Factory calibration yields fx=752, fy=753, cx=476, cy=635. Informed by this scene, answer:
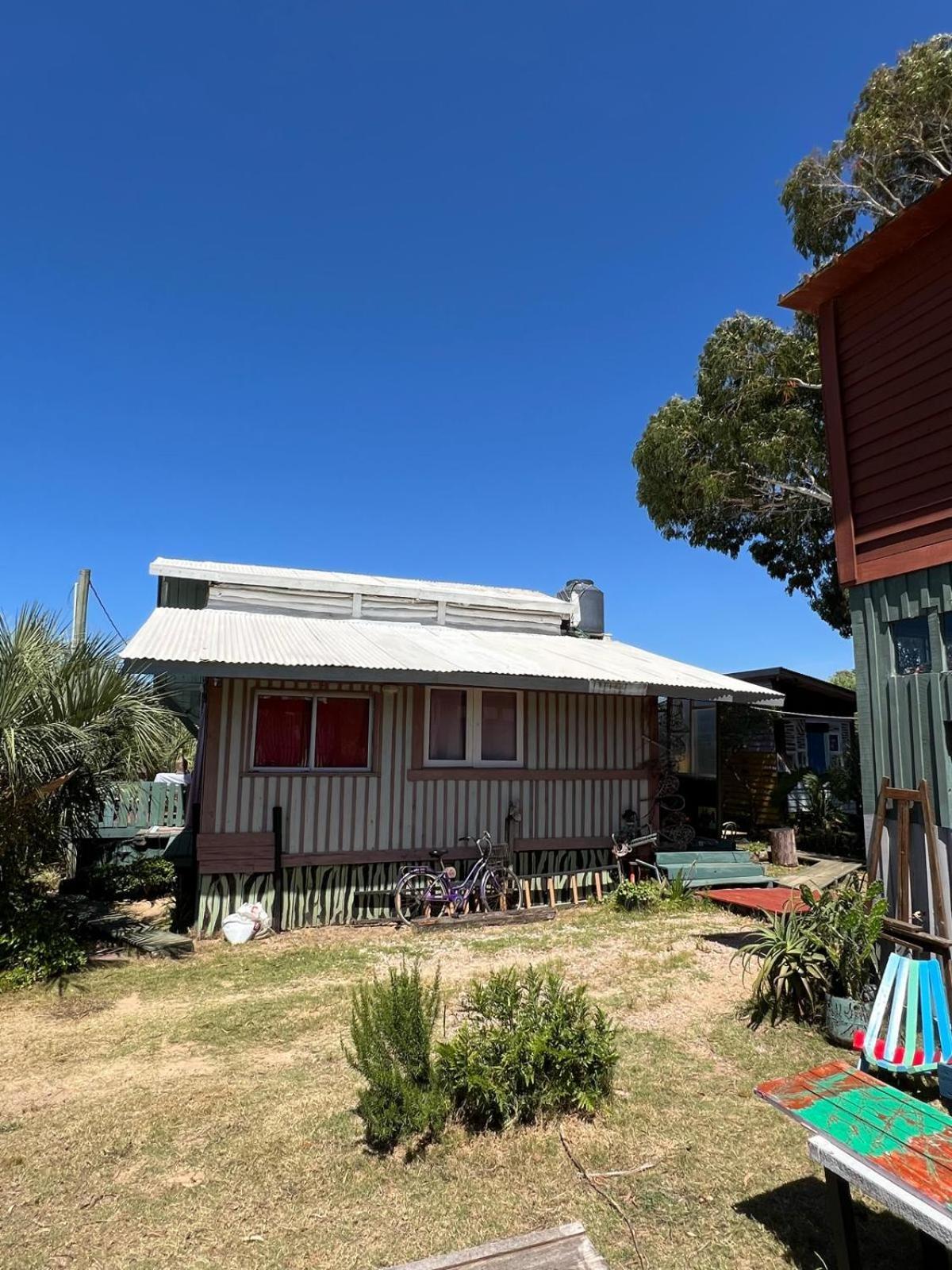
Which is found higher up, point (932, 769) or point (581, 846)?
point (932, 769)

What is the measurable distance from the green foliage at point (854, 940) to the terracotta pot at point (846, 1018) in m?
0.19

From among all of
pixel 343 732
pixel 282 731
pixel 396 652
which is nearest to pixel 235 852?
pixel 282 731

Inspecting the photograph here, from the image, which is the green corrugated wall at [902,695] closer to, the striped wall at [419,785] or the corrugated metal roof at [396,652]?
the corrugated metal roof at [396,652]

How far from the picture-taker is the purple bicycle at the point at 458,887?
931 cm

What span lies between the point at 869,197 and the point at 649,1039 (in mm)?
16818

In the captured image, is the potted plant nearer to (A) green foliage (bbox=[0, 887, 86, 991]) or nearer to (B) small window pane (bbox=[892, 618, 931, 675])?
(B) small window pane (bbox=[892, 618, 931, 675])

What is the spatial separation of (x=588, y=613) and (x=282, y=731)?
25.8ft

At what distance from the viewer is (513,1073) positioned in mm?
4008

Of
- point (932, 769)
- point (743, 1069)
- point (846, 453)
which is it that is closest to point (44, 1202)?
point (743, 1069)

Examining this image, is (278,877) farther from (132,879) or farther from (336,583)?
(336,583)

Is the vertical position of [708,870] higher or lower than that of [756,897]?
higher

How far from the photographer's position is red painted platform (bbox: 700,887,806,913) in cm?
883

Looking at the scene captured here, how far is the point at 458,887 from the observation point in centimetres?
944

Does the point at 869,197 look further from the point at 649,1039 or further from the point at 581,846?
the point at 649,1039
